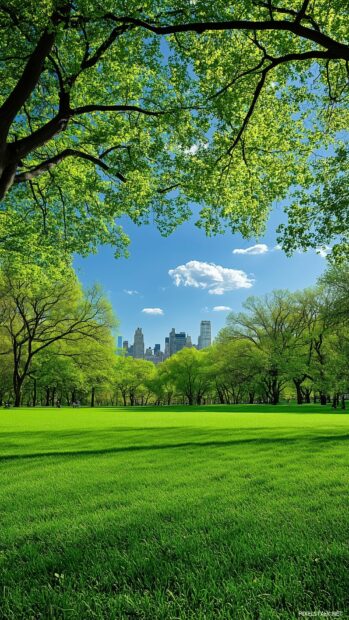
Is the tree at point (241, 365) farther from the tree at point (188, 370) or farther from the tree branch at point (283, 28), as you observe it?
the tree branch at point (283, 28)

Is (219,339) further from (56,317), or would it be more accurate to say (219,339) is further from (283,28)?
(283,28)

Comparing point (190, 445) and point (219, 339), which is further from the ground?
point (219, 339)

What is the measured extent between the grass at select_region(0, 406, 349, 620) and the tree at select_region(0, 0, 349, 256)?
7486 millimetres

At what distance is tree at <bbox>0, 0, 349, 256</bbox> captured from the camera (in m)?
8.83

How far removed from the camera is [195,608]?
2490mm

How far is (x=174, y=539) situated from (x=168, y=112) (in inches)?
476

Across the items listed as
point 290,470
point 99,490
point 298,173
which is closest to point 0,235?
point 298,173

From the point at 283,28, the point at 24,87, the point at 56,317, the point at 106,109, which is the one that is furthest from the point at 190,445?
the point at 56,317

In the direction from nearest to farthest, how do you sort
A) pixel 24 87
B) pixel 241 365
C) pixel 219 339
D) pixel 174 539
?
pixel 174 539
pixel 24 87
pixel 241 365
pixel 219 339

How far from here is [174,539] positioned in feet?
11.7

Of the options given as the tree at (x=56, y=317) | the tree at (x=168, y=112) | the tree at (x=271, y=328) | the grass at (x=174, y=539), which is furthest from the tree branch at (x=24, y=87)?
the tree at (x=271, y=328)

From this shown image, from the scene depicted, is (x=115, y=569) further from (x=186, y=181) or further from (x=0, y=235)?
(x=0, y=235)

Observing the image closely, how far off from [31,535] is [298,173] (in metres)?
14.2

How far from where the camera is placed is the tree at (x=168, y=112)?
8.83 metres
